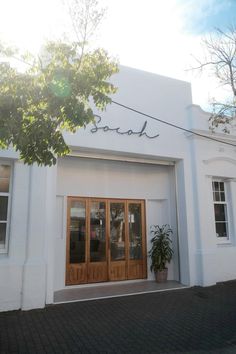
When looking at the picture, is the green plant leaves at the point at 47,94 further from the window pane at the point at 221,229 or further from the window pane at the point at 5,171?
the window pane at the point at 221,229

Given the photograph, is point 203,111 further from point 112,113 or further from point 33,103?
point 33,103

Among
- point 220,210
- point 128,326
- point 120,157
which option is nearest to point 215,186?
point 220,210

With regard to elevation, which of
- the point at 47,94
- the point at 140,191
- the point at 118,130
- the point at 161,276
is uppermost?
the point at 118,130

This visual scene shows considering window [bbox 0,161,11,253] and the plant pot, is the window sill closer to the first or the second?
the plant pot

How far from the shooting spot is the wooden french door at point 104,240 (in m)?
9.01

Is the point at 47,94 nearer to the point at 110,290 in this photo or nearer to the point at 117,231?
the point at 110,290

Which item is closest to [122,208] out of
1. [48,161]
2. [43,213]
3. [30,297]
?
[43,213]

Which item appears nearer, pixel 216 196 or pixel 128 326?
pixel 128 326

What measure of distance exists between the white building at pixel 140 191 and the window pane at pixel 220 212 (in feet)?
0.11

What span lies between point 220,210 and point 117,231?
12.0 feet

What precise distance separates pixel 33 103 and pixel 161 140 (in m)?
5.64

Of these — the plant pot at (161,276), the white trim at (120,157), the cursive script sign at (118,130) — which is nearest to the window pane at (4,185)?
the white trim at (120,157)

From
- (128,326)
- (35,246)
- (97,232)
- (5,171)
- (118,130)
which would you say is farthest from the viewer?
(97,232)

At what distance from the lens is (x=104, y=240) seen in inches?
374
